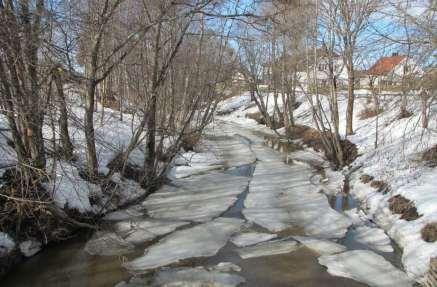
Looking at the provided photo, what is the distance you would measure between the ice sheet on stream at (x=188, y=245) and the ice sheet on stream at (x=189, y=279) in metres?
0.46

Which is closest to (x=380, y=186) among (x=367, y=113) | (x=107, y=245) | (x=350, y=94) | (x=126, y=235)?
(x=126, y=235)

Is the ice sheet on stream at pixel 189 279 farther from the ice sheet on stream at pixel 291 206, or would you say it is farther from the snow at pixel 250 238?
the ice sheet on stream at pixel 291 206

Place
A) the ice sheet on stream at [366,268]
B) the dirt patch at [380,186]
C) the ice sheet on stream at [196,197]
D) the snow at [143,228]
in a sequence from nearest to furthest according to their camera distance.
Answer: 1. the ice sheet on stream at [366,268]
2. the snow at [143,228]
3. the ice sheet on stream at [196,197]
4. the dirt patch at [380,186]

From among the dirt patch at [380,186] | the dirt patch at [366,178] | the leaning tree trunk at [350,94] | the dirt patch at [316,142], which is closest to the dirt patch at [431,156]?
the dirt patch at [380,186]

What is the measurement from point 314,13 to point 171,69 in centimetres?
657

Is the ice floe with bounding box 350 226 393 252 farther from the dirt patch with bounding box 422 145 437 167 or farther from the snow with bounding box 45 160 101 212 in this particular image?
the snow with bounding box 45 160 101 212

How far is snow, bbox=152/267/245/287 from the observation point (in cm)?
794

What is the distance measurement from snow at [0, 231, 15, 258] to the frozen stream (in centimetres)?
39

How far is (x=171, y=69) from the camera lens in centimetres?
1833

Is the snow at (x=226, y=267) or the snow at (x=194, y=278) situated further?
the snow at (x=226, y=267)

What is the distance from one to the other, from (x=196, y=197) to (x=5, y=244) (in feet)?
21.1

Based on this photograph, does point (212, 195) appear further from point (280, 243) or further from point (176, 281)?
point (176, 281)

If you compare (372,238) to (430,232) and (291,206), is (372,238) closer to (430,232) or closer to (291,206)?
(430,232)

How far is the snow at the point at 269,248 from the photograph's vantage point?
9370 mm
